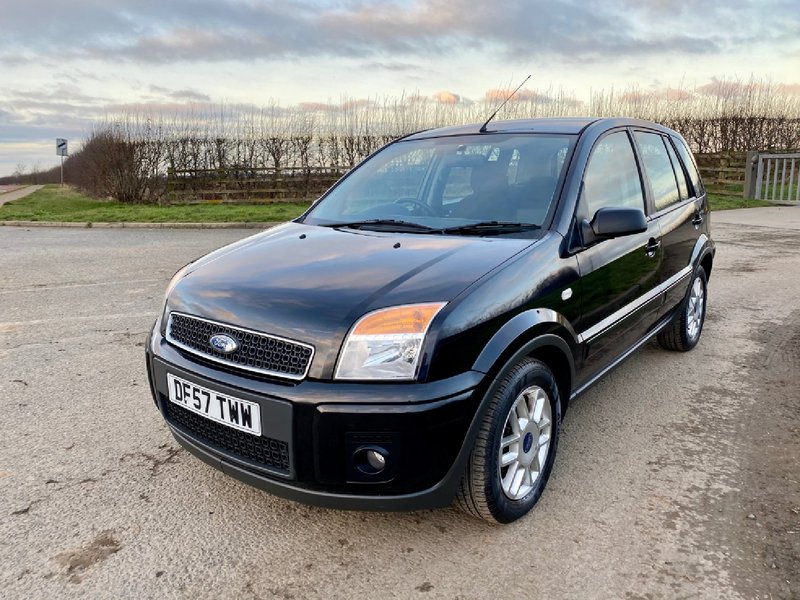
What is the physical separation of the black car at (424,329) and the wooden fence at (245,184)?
16778 millimetres

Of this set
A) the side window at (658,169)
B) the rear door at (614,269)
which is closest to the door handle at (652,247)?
the rear door at (614,269)

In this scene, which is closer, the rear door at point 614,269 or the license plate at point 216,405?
the license plate at point 216,405

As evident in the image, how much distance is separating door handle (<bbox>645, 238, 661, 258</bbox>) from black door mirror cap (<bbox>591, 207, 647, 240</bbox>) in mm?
721

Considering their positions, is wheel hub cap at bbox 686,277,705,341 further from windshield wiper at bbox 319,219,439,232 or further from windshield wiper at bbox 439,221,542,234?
windshield wiper at bbox 319,219,439,232

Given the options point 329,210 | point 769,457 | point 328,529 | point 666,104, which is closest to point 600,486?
point 769,457

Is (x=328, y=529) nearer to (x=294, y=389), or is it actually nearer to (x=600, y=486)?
(x=294, y=389)

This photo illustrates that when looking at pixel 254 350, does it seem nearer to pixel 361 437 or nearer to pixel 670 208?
pixel 361 437

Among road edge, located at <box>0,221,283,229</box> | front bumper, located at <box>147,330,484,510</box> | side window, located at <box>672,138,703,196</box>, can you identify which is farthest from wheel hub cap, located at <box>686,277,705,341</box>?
road edge, located at <box>0,221,283,229</box>

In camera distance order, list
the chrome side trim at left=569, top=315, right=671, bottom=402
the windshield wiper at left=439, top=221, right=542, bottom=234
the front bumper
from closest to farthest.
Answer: the front bumper → the windshield wiper at left=439, top=221, right=542, bottom=234 → the chrome side trim at left=569, top=315, right=671, bottom=402

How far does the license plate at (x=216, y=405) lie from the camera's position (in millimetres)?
2305

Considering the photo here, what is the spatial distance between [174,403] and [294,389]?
2.41 feet

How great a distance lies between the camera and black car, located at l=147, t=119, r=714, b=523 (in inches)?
86.7

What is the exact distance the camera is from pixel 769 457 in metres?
3.19

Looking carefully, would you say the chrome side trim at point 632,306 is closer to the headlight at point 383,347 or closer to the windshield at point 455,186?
the windshield at point 455,186
